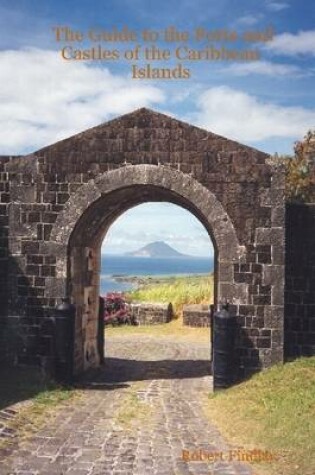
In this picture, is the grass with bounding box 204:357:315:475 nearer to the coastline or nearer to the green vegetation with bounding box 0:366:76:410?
the green vegetation with bounding box 0:366:76:410

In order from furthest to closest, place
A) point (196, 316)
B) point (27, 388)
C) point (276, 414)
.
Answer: point (196, 316), point (27, 388), point (276, 414)

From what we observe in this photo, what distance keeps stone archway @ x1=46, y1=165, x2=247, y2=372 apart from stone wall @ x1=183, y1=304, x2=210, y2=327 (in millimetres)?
7964

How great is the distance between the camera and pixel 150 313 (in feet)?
66.6

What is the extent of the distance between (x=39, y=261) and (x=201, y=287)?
1290cm

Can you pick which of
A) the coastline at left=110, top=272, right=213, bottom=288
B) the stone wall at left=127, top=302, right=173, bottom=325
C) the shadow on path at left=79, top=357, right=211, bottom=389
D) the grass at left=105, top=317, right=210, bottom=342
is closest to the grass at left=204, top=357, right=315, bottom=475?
the shadow on path at left=79, top=357, right=211, bottom=389

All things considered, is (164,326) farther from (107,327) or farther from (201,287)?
(201,287)

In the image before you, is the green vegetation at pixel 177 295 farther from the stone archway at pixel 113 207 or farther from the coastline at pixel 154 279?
the coastline at pixel 154 279

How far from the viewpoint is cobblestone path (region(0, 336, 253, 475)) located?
6.51 metres

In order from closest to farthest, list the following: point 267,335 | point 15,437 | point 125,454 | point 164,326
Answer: point 125,454
point 15,437
point 267,335
point 164,326

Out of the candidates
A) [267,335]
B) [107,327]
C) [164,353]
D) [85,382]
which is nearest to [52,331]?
[85,382]

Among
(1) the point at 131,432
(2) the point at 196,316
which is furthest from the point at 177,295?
(1) the point at 131,432

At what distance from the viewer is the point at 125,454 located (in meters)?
6.95

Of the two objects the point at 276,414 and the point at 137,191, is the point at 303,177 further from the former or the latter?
the point at 276,414

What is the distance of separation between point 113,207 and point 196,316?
8.51 metres
